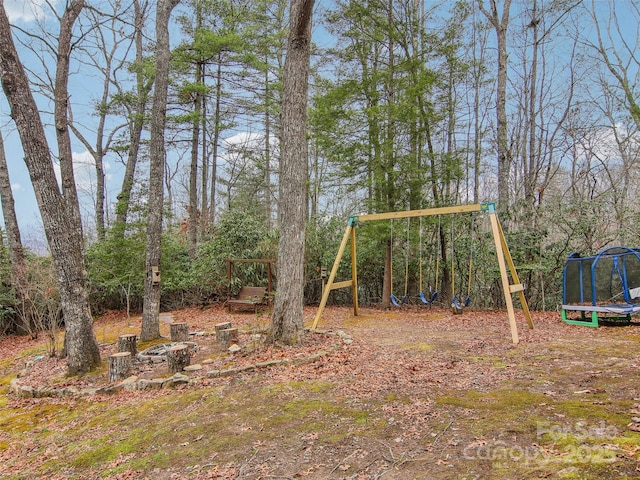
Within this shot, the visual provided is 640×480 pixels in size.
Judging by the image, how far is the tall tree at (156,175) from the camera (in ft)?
17.6

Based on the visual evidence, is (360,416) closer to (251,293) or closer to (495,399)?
(495,399)

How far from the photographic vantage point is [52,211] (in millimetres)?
4117

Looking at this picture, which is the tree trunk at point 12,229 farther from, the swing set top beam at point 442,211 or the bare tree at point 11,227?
the swing set top beam at point 442,211

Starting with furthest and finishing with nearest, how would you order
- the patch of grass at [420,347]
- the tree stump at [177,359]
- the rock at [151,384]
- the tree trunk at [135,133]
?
the tree trunk at [135,133] → the patch of grass at [420,347] → the tree stump at [177,359] → the rock at [151,384]

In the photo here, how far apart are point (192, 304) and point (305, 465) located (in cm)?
819

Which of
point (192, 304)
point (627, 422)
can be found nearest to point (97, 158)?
point (192, 304)

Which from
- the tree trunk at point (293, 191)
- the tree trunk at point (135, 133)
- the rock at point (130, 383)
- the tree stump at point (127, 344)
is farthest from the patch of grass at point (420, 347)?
the tree trunk at point (135, 133)

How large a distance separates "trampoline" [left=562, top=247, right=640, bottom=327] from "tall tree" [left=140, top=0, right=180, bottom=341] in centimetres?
629

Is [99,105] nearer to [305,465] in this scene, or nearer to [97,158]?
[97,158]

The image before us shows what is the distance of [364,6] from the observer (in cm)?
774

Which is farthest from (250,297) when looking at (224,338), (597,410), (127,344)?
(597,410)

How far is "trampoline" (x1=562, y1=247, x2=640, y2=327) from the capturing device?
17.0 ft

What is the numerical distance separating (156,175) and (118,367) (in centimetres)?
280

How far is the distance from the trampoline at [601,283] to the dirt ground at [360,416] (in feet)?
1.78
